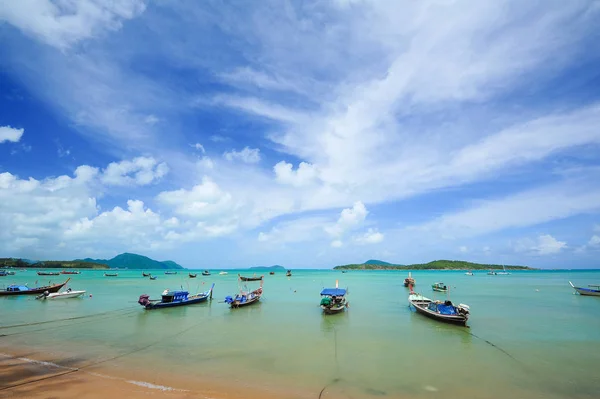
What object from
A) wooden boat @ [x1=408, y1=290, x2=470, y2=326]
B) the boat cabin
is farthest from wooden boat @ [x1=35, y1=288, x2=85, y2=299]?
wooden boat @ [x1=408, y1=290, x2=470, y2=326]

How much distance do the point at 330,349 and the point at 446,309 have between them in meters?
12.7

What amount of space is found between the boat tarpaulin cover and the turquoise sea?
140 cm

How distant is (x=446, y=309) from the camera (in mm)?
25484

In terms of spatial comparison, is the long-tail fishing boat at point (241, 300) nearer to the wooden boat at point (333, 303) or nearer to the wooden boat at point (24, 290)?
the wooden boat at point (333, 303)

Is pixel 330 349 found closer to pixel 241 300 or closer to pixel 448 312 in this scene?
Answer: pixel 448 312

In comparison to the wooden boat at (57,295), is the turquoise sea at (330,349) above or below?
below

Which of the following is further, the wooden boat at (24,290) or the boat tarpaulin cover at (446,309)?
the wooden boat at (24,290)

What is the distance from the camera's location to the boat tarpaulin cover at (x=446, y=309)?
25016 mm

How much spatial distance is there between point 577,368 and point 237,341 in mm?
17703

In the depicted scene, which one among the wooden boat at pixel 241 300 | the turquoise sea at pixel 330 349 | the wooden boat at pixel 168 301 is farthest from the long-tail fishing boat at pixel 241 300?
the wooden boat at pixel 168 301

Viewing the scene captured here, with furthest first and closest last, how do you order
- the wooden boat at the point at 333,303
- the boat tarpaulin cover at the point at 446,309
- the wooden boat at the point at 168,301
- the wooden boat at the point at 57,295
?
the wooden boat at the point at 57,295
the wooden boat at the point at 168,301
the wooden boat at the point at 333,303
the boat tarpaulin cover at the point at 446,309

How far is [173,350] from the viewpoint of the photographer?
17.5 m

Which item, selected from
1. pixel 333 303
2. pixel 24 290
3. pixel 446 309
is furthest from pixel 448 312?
pixel 24 290

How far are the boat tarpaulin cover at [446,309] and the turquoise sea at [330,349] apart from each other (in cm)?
140
